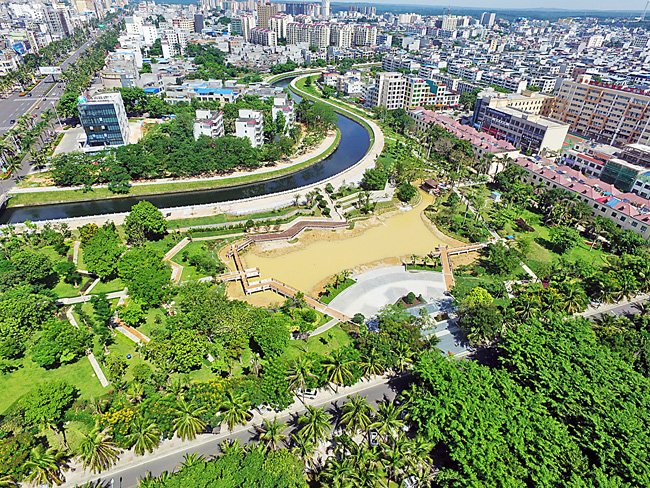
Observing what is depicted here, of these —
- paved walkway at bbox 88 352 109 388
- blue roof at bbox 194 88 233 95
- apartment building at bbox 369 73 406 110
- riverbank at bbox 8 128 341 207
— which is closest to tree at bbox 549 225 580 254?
riverbank at bbox 8 128 341 207

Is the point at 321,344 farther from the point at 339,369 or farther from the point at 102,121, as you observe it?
the point at 102,121

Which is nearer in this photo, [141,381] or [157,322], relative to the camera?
[141,381]

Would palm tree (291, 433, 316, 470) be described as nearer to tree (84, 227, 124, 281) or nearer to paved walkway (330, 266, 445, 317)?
paved walkway (330, 266, 445, 317)

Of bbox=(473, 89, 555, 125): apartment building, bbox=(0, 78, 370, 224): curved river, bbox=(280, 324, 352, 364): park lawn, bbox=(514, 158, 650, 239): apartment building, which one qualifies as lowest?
bbox=(0, 78, 370, 224): curved river

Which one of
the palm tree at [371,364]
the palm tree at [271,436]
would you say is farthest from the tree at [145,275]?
the palm tree at [371,364]

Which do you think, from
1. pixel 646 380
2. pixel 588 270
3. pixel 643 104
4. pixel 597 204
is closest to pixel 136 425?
pixel 646 380

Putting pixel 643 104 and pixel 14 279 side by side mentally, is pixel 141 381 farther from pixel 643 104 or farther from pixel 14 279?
pixel 643 104
